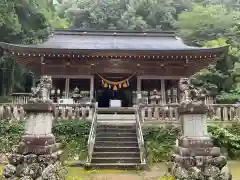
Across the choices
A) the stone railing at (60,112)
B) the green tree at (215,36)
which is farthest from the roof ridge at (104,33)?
the stone railing at (60,112)

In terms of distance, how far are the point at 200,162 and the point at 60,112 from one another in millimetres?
7094

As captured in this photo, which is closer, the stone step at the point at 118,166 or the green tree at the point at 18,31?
the stone step at the point at 118,166

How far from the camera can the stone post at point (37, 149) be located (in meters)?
5.93

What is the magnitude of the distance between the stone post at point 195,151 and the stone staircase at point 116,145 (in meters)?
2.14

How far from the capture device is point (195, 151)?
6352 millimetres

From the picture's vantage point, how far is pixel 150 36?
20562 millimetres

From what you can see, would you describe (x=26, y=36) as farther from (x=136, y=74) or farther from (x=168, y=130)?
(x=168, y=130)

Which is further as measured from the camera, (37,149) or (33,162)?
(37,149)

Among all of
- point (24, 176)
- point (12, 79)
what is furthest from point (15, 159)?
point (12, 79)

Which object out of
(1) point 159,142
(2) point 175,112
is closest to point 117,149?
(1) point 159,142

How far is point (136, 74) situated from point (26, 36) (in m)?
12.7

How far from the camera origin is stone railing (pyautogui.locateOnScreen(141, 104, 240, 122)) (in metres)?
11.2

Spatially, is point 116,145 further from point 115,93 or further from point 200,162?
point 115,93

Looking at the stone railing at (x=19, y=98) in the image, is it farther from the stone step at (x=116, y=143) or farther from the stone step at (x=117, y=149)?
the stone step at (x=117, y=149)
